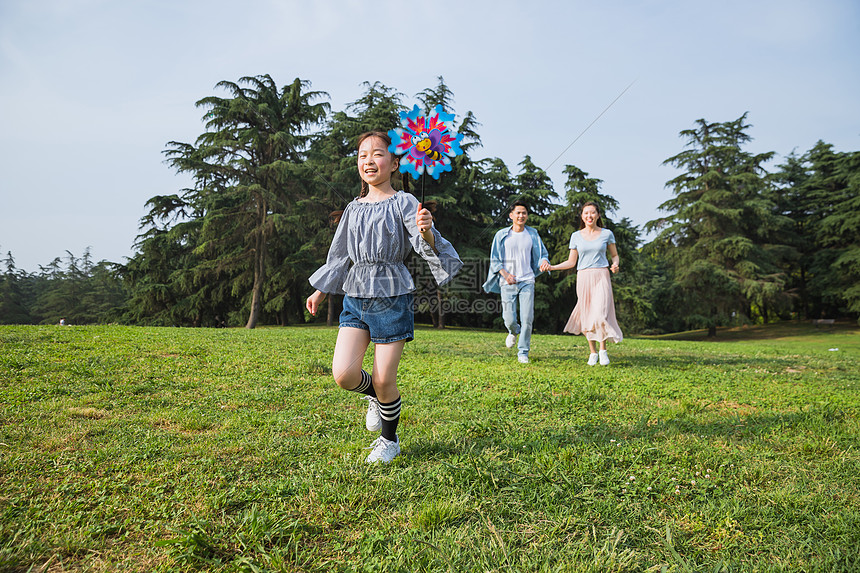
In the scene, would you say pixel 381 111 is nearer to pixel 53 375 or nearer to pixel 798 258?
pixel 53 375

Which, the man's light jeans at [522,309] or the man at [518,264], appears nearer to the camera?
the man's light jeans at [522,309]

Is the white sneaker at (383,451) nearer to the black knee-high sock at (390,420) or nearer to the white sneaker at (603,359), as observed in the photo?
the black knee-high sock at (390,420)

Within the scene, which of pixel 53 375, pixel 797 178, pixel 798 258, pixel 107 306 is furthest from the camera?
pixel 107 306

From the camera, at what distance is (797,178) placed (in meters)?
37.1

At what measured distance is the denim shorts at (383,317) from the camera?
317cm

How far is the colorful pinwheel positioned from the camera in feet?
10.8

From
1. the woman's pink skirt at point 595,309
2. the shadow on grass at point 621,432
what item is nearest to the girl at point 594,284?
the woman's pink skirt at point 595,309

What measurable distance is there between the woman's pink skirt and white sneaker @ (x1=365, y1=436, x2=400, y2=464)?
4.84 meters

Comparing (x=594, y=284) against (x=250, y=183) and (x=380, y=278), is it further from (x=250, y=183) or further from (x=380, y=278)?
(x=250, y=183)

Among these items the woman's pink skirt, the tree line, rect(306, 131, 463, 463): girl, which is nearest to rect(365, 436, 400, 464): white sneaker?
rect(306, 131, 463, 463): girl

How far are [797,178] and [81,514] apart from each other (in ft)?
156

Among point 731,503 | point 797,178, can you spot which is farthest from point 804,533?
point 797,178

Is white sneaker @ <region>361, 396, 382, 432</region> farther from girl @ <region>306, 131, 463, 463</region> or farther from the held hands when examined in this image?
the held hands

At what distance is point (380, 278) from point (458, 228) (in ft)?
78.6
